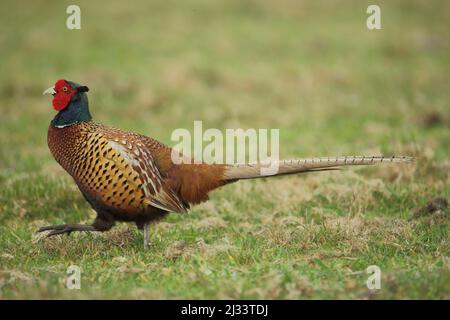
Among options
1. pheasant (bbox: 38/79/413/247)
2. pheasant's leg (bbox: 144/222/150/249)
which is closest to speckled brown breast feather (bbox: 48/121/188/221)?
pheasant (bbox: 38/79/413/247)

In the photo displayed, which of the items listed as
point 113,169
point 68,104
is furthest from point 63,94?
point 113,169

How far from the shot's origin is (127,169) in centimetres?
488

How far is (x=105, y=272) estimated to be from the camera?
4.57 m

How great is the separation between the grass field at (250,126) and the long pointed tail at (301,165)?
492 millimetres

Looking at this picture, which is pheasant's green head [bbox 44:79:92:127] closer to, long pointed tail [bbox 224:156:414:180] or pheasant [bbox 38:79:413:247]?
pheasant [bbox 38:79:413:247]

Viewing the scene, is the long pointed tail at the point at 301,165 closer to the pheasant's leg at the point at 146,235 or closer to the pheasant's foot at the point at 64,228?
the pheasant's leg at the point at 146,235

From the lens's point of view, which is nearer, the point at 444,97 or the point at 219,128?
the point at 219,128

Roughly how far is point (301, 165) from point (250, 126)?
4.64 m

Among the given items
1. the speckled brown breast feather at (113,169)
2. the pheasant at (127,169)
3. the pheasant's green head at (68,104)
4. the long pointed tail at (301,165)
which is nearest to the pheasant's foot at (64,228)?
the pheasant at (127,169)

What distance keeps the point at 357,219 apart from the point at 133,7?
11641 mm

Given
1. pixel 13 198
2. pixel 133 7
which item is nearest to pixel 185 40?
pixel 133 7

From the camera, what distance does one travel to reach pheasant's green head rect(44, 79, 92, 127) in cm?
512

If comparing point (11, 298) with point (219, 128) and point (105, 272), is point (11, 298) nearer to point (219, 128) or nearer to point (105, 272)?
point (105, 272)

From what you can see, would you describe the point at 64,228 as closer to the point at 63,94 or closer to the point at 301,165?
the point at 63,94
